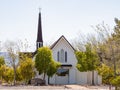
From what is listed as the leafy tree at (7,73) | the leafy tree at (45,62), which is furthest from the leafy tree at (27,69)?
the leafy tree at (7,73)

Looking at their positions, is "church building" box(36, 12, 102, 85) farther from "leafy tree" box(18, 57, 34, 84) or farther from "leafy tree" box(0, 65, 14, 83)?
"leafy tree" box(0, 65, 14, 83)

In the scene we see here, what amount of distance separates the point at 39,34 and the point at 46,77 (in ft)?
34.6

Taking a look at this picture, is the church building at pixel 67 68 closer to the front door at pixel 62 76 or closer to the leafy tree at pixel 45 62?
the front door at pixel 62 76

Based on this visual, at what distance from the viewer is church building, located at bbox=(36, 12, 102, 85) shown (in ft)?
175

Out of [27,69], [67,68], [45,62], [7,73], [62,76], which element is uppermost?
[45,62]

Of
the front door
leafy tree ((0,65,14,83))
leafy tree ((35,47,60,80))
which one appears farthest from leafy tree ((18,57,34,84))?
the front door

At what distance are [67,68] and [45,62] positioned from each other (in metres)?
6.37

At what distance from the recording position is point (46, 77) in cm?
5253

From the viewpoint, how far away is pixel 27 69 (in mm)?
46688

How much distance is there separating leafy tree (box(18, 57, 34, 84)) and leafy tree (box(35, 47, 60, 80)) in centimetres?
122

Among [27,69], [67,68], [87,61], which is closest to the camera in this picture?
[27,69]

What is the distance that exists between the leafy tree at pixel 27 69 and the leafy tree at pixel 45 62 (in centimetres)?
122

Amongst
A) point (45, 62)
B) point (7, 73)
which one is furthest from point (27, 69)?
point (7, 73)

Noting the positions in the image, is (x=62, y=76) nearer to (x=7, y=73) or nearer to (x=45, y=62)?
(x=45, y=62)
